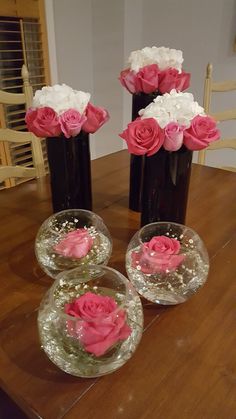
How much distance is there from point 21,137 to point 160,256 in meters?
0.90

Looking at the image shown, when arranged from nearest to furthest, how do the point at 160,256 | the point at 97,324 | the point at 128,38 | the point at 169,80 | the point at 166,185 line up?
the point at 97,324, the point at 160,256, the point at 166,185, the point at 169,80, the point at 128,38

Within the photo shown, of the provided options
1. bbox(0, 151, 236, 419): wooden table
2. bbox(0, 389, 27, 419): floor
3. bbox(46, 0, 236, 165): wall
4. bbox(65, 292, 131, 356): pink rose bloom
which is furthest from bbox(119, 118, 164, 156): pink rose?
bbox(46, 0, 236, 165): wall

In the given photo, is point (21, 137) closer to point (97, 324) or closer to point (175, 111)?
point (175, 111)

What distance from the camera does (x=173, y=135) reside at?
2.24ft

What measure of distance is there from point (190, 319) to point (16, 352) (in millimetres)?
305

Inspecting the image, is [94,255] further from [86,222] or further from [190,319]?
[190,319]

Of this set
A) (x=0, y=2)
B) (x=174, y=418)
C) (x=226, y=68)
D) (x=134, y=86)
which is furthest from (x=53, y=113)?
(x=226, y=68)

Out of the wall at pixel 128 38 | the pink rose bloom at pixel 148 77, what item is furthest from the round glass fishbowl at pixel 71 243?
the wall at pixel 128 38

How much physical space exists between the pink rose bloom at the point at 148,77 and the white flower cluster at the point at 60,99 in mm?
159

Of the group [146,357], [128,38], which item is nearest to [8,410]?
[146,357]

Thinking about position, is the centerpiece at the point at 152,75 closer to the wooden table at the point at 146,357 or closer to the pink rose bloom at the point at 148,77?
the pink rose bloom at the point at 148,77

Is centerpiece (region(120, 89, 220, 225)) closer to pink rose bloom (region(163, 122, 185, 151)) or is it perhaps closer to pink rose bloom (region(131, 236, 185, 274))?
pink rose bloom (region(163, 122, 185, 151))

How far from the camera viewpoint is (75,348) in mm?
491

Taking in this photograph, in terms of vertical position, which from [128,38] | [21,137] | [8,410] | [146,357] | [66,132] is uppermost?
[128,38]
